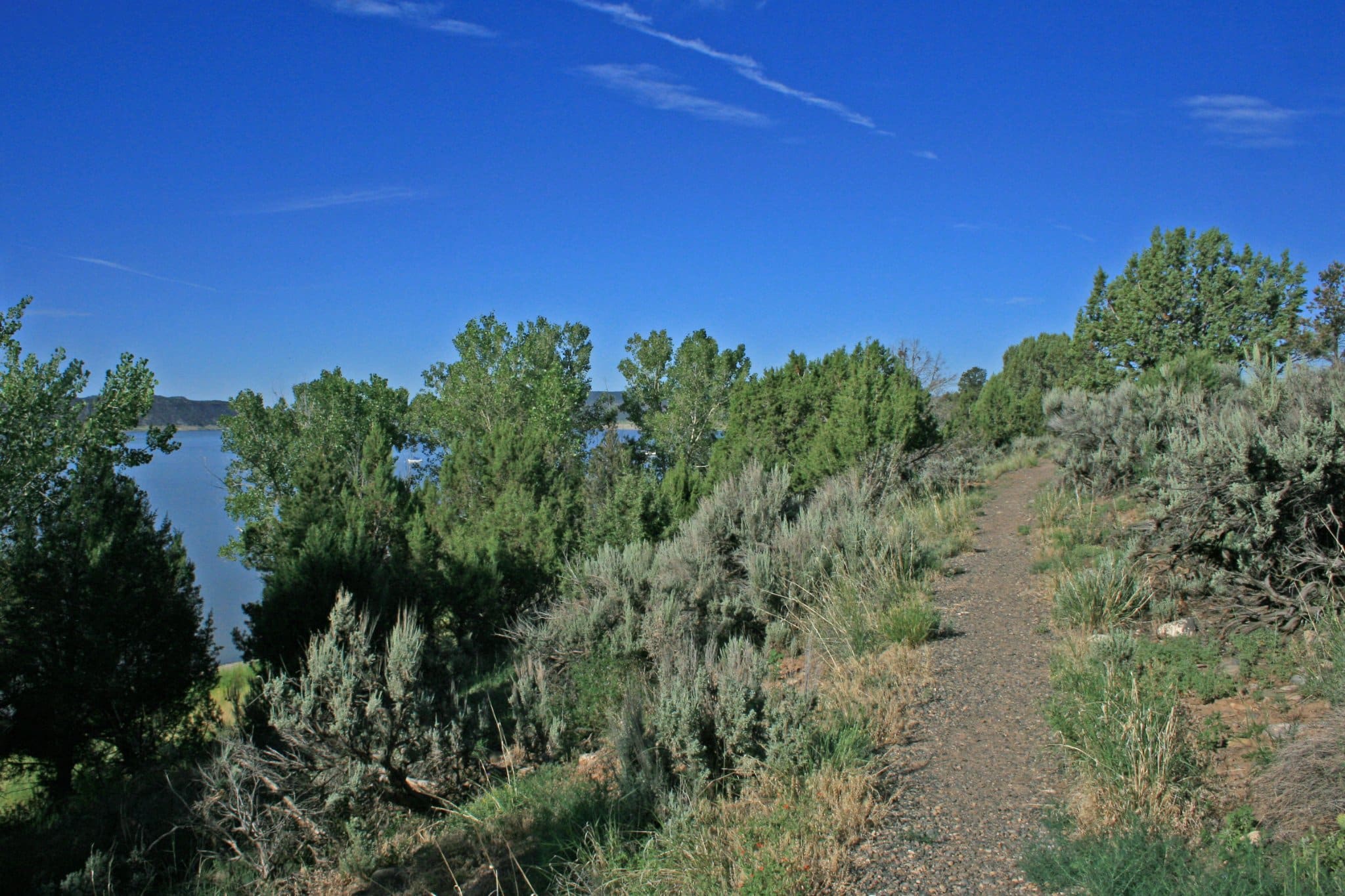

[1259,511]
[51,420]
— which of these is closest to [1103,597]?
[1259,511]

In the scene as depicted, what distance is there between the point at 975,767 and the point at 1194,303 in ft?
73.6

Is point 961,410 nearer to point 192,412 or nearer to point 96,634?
point 96,634

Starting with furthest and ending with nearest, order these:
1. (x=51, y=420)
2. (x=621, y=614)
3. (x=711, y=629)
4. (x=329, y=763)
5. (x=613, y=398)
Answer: (x=613, y=398)
(x=51, y=420)
(x=621, y=614)
(x=711, y=629)
(x=329, y=763)

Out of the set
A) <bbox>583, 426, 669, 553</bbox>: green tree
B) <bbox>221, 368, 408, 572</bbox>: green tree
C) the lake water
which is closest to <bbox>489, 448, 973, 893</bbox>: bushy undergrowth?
<bbox>583, 426, 669, 553</bbox>: green tree

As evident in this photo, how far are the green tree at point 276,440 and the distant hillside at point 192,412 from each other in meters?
1.22

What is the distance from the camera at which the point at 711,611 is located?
7.01 metres

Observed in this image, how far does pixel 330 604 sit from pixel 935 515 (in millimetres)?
9207

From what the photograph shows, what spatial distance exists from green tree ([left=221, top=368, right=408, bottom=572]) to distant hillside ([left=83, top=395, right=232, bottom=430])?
1221 mm

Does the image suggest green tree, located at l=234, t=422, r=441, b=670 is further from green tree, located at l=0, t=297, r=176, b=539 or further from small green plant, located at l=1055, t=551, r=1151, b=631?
small green plant, located at l=1055, t=551, r=1151, b=631

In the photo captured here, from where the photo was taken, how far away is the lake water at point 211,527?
31.1m

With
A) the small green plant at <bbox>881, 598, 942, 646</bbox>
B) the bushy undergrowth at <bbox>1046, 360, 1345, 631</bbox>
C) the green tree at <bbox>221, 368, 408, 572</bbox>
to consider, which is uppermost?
the green tree at <bbox>221, 368, 408, 572</bbox>

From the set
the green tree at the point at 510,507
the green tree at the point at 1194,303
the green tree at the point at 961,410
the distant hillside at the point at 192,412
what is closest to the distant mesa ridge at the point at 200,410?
the distant hillside at the point at 192,412

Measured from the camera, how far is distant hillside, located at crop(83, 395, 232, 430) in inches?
1126

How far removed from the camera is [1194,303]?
68.5 feet
